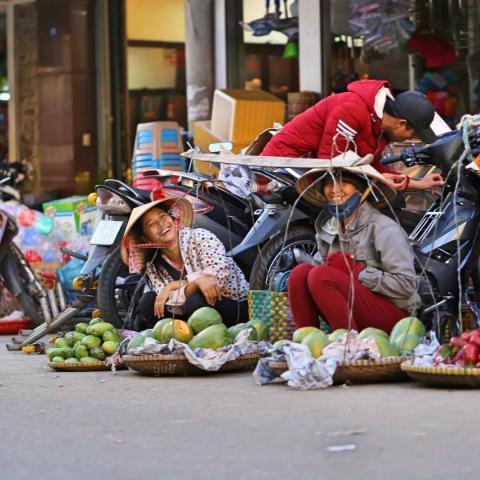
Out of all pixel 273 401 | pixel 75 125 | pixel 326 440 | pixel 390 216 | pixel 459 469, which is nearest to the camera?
pixel 459 469

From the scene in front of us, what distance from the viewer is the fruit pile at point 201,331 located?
7.31 m

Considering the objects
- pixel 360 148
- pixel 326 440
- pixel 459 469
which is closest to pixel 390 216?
pixel 360 148

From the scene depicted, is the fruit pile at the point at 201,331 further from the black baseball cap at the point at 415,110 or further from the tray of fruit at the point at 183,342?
the black baseball cap at the point at 415,110

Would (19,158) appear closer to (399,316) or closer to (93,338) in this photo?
(93,338)

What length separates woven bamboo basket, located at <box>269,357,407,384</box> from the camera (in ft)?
21.4

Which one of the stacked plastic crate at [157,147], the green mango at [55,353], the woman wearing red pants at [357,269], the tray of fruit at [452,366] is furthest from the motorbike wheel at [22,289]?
the tray of fruit at [452,366]

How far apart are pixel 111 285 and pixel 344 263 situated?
2444 millimetres

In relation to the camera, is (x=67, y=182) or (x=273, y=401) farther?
(x=67, y=182)

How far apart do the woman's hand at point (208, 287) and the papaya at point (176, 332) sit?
0.63 m

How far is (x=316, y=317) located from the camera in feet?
23.6

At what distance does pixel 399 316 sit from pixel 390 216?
0.90m

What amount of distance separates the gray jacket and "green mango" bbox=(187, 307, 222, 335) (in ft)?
2.50

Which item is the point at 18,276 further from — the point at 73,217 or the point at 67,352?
the point at 67,352

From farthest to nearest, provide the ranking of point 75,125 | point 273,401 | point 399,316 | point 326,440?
point 75,125
point 399,316
point 273,401
point 326,440
